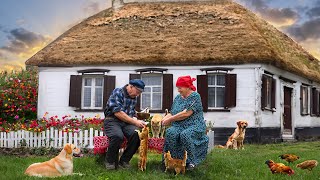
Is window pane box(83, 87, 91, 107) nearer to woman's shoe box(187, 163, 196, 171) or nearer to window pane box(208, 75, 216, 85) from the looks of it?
window pane box(208, 75, 216, 85)

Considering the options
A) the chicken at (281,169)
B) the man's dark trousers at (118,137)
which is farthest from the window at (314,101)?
the man's dark trousers at (118,137)

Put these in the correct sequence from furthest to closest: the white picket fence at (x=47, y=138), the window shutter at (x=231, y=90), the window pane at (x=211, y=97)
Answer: the window pane at (x=211, y=97)
the window shutter at (x=231, y=90)
the white picket fence at (x=47, y=138)

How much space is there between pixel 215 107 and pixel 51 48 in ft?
24.4

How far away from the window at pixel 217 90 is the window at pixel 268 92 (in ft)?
4.38

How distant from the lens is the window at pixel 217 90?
18719mm

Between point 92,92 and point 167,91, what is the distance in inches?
129

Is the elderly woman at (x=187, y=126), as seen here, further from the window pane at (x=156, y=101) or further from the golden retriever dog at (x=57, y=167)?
the window pane at (x=156, y=101)

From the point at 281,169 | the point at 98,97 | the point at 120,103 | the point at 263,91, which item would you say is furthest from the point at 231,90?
the point at 120,103

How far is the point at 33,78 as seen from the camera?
2498 cm

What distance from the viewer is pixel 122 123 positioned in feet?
29.7

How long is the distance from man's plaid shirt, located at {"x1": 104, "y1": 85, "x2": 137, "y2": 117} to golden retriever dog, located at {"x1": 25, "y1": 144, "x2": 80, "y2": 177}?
3.76ft

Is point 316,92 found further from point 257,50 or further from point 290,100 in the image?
point 257,50

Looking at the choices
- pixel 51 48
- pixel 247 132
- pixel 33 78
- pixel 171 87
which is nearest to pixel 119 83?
pixel 171 87

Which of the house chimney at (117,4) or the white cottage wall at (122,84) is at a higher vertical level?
the house chimney at (117,4)
